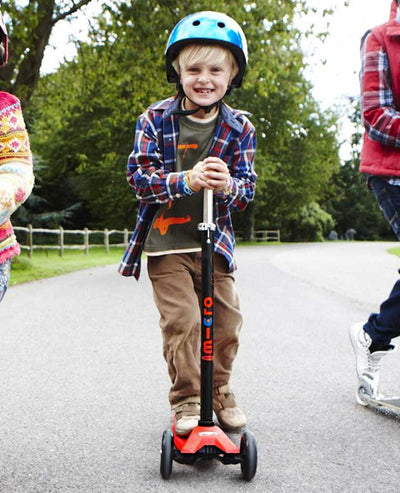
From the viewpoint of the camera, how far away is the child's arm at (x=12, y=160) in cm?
215

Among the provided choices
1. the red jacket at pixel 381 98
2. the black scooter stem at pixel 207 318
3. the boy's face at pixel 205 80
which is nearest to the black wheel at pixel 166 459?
the black scooter stem at pixel 207 318

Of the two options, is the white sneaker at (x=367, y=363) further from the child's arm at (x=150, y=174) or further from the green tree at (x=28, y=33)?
the green tree at (x=28, y=33)

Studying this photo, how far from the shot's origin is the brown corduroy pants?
10.4 feet

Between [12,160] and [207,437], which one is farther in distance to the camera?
[207,437]

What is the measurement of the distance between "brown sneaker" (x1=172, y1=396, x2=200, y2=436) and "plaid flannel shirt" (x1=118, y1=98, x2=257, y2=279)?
2.14 feet

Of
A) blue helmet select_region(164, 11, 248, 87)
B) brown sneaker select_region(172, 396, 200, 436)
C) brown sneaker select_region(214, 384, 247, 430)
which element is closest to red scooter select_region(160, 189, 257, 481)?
brown sneaker select_region(172, 396, 200, 436)

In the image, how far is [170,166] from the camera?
3.25 m

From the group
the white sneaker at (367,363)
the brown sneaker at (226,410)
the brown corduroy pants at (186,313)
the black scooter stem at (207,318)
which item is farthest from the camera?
the white sneaker at (367,363)

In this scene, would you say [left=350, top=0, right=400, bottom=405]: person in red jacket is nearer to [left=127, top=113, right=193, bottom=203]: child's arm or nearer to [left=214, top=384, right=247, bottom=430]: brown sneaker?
[left=214, top=384, right=247, bottom=430]: brown sneaker

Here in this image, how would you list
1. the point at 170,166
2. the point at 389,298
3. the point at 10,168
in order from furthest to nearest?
the point at 389,298, the point at 170,166, the point at 10,168

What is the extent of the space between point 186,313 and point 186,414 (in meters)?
0.45

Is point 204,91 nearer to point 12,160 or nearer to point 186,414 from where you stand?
point 12,160

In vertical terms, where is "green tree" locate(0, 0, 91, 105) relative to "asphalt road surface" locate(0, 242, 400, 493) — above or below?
above

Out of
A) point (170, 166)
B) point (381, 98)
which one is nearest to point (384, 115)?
point (381, 98)
